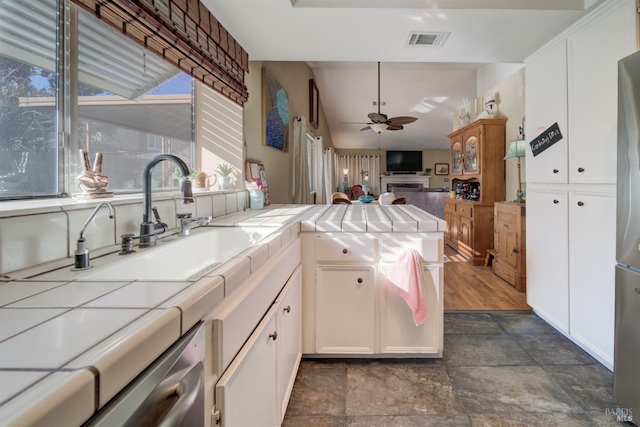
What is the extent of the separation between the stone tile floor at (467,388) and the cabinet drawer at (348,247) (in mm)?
665

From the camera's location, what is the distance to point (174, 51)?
1545 millimetres

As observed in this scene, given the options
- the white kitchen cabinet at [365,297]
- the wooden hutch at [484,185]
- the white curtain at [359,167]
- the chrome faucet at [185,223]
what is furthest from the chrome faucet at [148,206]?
the white curtain at [359,167]

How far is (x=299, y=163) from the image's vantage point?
4.43 m

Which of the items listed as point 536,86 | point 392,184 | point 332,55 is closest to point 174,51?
point 332,55

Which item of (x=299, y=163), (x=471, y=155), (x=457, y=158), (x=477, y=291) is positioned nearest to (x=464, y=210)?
(x=471, y=155)

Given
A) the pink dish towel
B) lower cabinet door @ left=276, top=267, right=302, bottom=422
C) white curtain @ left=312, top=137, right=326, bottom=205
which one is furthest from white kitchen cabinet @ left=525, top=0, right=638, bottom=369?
white curtain @ left=312, top=137, right=326, bottom=205

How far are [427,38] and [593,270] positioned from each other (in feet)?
5.78

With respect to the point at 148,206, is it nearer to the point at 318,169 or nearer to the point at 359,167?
the point at 318,169

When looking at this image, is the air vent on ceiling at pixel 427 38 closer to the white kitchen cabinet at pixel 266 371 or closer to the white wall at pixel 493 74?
the white kitchen cabinet at pixel 266 371

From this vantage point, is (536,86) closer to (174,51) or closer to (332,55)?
(332,55)

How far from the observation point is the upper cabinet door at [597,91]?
1.68 m

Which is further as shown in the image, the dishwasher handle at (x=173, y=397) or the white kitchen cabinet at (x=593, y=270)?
the white kitchen cabinet at (x=593, y=270)

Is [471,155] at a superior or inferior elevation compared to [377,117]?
inferior

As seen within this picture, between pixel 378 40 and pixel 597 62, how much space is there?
1.27 meters
